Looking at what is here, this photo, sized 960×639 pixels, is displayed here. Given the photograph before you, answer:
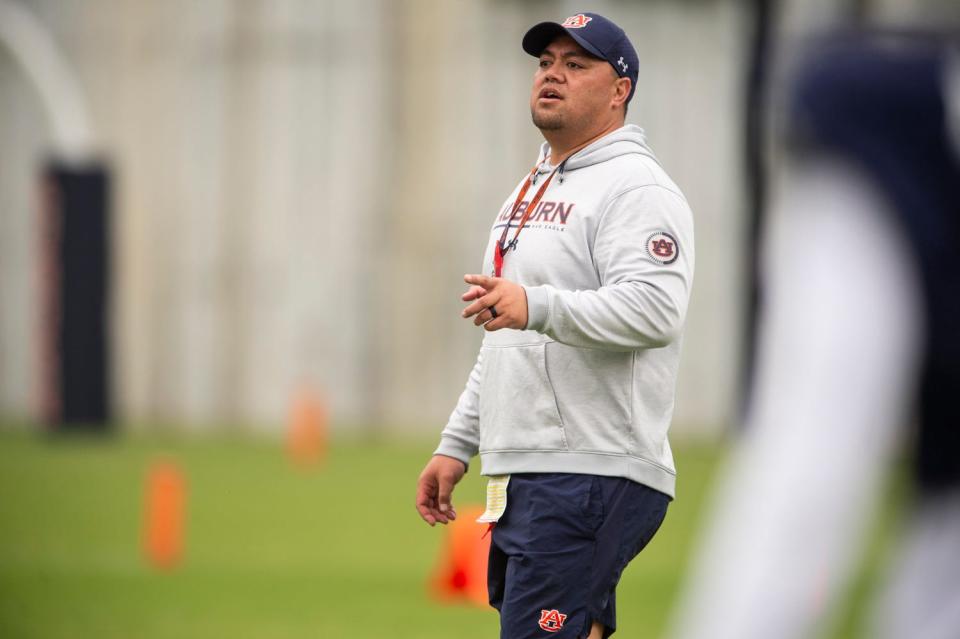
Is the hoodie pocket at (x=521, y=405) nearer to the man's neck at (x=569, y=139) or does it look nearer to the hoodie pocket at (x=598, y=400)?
the hoodie pocket at (x=598, y=400)

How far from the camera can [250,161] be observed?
2508 centimetres

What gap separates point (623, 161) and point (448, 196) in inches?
798

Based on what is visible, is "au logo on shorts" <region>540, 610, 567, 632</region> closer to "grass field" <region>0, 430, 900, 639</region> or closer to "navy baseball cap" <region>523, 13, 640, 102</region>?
"navy baseball cap" <region>523, 13, 640, 102</region>

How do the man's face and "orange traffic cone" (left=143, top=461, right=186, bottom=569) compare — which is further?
"orange traffic cone" (left=143, top=461, right=186, bottom=569)

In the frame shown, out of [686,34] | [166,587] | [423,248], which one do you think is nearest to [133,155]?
[423,248]

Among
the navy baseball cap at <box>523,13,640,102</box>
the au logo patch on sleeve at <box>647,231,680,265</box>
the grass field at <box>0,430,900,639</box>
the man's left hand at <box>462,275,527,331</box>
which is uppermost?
the navy baseball cap at <box>523,13,640,102</box>

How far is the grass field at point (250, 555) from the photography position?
9516 mm

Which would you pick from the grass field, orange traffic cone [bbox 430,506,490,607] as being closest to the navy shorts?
orange traffic cone [bbox 430,506,490,607]

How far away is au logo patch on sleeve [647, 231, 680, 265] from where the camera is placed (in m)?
4.00

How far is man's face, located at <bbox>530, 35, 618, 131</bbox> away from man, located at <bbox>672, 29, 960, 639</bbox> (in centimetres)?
215

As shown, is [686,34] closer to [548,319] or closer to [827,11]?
[827,11]

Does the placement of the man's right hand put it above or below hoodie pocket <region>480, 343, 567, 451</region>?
below

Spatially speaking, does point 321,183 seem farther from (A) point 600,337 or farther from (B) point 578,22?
(A) point 600,337

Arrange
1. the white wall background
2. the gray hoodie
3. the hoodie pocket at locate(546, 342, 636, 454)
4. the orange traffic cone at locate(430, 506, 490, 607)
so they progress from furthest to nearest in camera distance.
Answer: the white wall background, the orange traffic cone at locate(430, 506, 490, 607), the hoodie pocket at locate(546, 342, 636, 454), the gray hoodie
